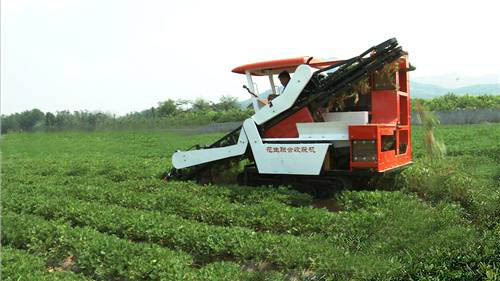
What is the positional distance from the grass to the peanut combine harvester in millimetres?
637

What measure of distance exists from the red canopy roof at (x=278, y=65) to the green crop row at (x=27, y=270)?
17.1ft

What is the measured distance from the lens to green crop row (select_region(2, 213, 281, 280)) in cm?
→ 451

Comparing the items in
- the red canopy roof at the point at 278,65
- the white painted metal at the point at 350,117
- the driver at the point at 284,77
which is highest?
the red canopy roof at the point at 278,65

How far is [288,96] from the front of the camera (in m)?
8.09

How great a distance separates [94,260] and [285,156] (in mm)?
3962

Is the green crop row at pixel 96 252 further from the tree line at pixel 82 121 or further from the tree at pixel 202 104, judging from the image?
the tree at pixel 202 104

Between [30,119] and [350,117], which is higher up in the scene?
[30,119]

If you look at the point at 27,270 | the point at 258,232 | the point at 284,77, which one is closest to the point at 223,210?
the point at 258,232

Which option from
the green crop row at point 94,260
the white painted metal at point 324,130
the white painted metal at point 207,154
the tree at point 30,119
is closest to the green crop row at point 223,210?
the white painted metal at point 207,154

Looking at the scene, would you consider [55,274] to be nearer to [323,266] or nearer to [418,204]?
[323,266]

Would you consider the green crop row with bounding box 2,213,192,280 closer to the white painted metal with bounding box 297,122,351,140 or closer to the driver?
the white painted metal with bounding box 297,122,351,140

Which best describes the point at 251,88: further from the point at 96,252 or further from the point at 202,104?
the point at 202,104

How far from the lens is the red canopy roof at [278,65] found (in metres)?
8.38

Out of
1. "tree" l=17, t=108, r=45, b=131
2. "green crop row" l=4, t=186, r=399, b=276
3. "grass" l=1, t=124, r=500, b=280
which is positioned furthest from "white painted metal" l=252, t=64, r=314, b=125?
"tree" l=17, t=108, r=45, b=131
